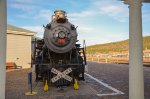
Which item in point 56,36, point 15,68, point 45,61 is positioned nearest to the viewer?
point 56,36

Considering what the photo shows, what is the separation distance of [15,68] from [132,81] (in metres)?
19.7

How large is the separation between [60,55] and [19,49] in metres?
13.8

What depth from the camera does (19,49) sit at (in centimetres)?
2698

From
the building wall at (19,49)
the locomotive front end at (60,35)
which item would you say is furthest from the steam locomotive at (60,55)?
the building wall at (19,49)

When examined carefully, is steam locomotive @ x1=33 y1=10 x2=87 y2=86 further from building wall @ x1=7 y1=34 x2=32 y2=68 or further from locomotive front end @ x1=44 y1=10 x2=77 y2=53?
building wall @ x1=7 y1=34 x2=32 y2=68

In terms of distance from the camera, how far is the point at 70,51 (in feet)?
45.7

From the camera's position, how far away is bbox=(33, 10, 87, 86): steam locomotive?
516 inches

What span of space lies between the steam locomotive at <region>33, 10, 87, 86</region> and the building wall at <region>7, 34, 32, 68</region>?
40.9ft

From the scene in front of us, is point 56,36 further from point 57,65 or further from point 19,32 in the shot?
point 19,32

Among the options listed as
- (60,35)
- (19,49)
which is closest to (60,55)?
(60,35)

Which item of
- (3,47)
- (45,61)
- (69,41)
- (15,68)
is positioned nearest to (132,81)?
(3,47)

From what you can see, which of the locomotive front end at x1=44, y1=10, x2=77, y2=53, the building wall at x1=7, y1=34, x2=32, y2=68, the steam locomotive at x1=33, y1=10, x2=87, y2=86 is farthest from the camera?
the building wall at x1=7, y1=34, x2=32, y2=68

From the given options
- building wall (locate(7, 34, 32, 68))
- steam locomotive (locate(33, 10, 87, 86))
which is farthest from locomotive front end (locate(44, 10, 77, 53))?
building wall (locate(7, 34, 32, 68))

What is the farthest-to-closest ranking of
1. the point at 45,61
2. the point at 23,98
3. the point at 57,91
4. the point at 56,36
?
the point at 45,61, the point at 56,36, the point at 57,91, the point at 23,98
